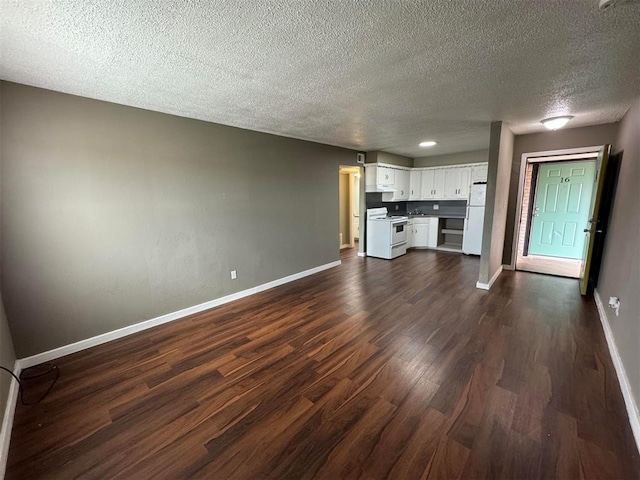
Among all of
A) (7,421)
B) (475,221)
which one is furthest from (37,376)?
(475,221)

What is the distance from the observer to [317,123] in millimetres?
3432

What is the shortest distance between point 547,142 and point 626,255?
2620 millimetres

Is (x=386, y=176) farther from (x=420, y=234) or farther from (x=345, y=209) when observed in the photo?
(x=420, y=234)

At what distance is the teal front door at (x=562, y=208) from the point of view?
16.6ft

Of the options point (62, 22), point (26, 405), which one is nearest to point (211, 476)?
point (26, 405)

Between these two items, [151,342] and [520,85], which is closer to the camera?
[520,85]

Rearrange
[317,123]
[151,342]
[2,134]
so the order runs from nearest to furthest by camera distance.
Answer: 1. [2,134]
2. [151,342]
3. [317,123]

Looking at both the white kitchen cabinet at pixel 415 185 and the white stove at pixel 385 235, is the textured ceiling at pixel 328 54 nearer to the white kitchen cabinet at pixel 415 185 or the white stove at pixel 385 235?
the white stove at pixel 385 235

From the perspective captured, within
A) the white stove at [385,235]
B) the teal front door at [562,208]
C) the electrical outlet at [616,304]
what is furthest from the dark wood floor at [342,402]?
the teal front door at [562,208]

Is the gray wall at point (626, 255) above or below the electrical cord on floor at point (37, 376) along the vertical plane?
above

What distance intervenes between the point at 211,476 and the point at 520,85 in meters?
3.56

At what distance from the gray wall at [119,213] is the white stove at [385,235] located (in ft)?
8.74

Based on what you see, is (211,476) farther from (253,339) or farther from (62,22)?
(62,22)

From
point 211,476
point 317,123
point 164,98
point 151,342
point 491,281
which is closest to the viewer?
point 211,476
